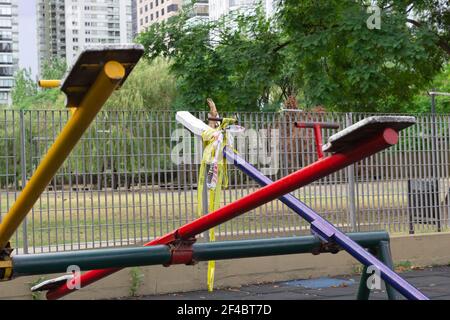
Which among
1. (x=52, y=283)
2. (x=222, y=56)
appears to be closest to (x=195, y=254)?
(x=52, y=283)

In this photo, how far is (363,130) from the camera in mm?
2410

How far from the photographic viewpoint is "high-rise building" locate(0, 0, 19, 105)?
15312 centimetres

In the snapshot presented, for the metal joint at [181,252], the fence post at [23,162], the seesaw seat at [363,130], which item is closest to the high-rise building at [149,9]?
the fence post at [23,162]

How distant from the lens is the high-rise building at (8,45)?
153 m

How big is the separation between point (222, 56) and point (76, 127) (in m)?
15.2

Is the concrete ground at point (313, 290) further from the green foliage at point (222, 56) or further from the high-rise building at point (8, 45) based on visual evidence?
the high-rise building at point (8, 45)

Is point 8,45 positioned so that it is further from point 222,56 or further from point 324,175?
point 324,175

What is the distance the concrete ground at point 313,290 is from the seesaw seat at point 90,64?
560cm

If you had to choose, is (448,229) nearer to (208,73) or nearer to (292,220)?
(292,220)

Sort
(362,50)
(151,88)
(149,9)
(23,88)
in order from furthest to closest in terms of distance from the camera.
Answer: (149,9) → (23,88) → (151,88) → (362,50)

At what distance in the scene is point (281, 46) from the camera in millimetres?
17172

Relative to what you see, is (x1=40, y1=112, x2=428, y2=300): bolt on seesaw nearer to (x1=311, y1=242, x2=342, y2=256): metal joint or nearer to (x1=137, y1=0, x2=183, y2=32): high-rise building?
(x1=311, y1=242, x2=342, y2=256): metal joint

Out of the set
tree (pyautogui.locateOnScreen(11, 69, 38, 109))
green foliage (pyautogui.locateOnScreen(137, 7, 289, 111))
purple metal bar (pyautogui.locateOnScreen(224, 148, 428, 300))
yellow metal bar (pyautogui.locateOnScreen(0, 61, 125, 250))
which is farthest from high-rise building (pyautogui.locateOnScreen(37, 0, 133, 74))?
yellow metal bar (pyautogui.locateOnScreen(0, 61, 125, 250))

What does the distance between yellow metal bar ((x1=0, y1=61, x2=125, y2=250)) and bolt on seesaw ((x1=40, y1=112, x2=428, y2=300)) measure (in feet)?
2.85
